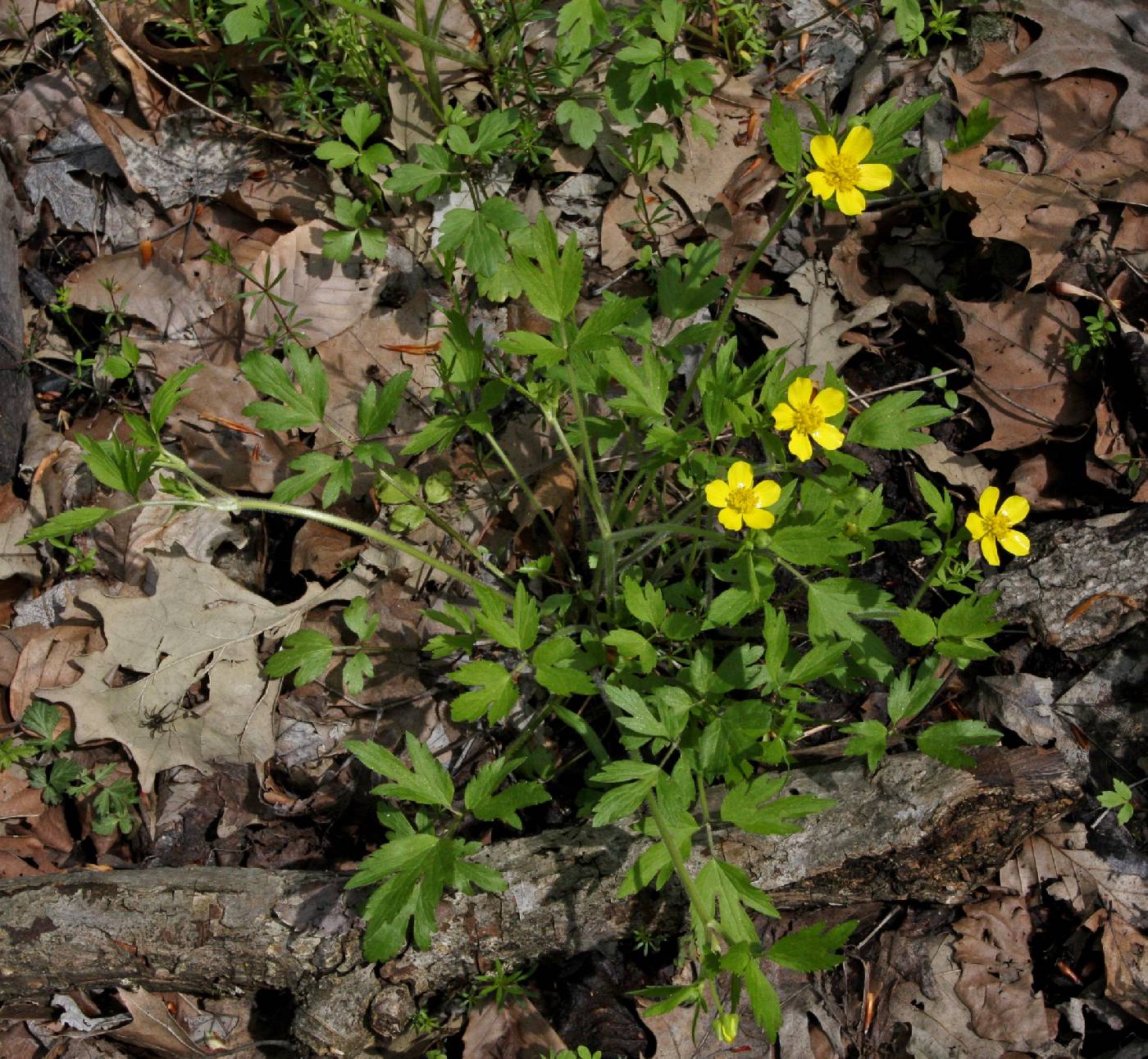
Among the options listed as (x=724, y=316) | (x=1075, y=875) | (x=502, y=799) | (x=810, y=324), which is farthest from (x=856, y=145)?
(x=1075, y=875)

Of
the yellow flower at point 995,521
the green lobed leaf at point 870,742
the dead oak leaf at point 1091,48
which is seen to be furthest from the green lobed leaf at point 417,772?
the dead oak leaf at point 1091,48

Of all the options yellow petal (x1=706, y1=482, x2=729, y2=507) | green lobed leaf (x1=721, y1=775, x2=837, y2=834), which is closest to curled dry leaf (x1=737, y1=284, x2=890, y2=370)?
yellow petal (x1=706, y1=482, x2=729, y2=507)

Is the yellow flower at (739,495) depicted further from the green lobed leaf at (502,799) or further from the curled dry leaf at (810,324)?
the curled dry leaf at (810,324)

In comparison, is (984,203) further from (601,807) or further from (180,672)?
(180,672)

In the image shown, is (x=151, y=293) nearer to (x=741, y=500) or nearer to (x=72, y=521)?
(x=72, y=521)

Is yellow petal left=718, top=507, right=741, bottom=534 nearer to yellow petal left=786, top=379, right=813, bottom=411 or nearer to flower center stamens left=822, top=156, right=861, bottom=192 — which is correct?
yellow petal left=786, top=379, right=813, bottom=411

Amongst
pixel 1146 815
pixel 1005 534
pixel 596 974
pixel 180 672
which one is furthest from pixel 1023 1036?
pixel 180 672
